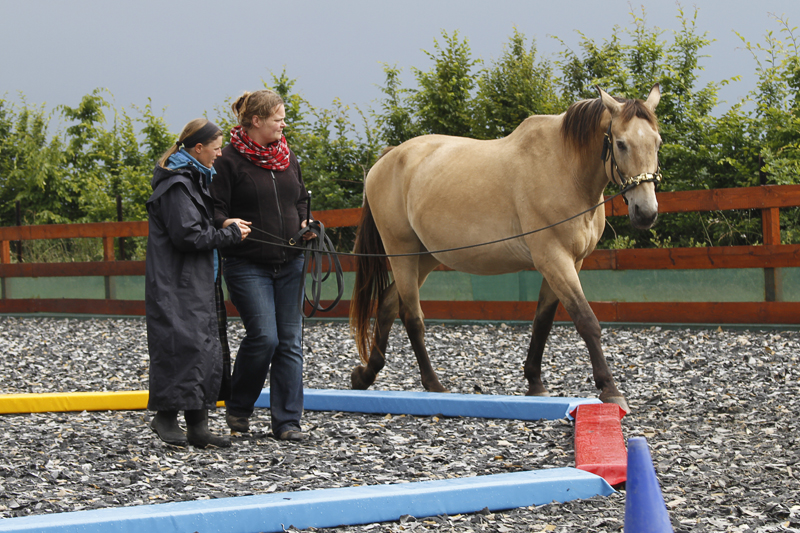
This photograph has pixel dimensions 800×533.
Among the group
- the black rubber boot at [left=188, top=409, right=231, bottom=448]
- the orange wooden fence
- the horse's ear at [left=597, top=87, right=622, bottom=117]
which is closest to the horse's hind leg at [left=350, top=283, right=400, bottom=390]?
the black rubber boot at [left=188, top=409, right=231, bottom=448]

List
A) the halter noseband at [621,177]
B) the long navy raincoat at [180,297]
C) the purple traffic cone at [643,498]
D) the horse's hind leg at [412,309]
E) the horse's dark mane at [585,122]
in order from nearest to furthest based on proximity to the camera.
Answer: the purple traffic cone at [643,498], the long navy raincoat at [180,297], the halter noseband at [621,177], the horse's dark mane at [585,122], the horse's hind leg at [412,309]

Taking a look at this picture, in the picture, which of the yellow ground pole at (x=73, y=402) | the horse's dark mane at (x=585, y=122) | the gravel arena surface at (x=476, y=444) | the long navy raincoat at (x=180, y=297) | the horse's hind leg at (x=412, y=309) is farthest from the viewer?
the horse's hind leg at (x=412, y=309)

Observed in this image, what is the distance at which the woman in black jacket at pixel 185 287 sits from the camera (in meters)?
3.40

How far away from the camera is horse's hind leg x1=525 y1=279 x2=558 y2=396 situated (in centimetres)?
459

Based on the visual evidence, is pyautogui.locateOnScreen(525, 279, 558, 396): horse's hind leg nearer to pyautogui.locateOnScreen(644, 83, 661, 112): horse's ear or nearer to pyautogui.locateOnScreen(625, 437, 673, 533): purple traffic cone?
pyautogui.locateOnScreen(644, 83, 661, 112): horse's ear

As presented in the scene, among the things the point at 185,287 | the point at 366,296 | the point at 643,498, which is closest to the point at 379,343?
the point at 366,296

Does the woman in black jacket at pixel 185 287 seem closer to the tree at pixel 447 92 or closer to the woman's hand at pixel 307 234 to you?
the woman's hand at pixel 307 234

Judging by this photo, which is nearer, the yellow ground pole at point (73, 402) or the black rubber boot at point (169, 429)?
the black rubber boot at point (169, 429)

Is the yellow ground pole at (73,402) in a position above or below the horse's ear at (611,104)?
below

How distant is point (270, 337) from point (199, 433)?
54cm

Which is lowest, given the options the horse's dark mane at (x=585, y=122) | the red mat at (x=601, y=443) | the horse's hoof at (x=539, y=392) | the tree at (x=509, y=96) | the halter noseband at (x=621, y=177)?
the horse's hoof at (x=539, y=392)

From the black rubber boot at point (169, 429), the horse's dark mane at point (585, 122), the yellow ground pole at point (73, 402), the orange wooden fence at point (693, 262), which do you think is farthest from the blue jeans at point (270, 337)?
the orange wooden fence at point (693, 262)

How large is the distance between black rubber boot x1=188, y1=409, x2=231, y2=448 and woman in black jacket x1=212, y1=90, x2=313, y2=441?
0.30m

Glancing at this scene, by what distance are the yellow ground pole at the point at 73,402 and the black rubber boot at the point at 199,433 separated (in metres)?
1.16
